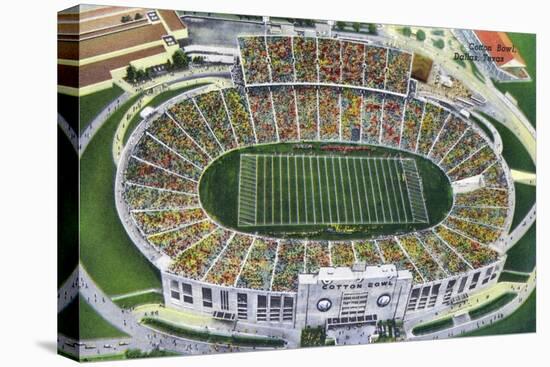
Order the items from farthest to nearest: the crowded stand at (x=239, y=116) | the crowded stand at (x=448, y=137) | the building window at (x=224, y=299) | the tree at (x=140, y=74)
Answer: the crowded stand at (x=448, y=137) → the crowded stand at (x=239, y=116) → the building window at (x=224, y=299) → the tree at (x=140, y=74)

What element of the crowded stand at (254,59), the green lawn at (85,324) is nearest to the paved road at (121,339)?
the green lawn at (85,324)

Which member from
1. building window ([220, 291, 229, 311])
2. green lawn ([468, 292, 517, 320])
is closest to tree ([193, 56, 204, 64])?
building window ([220, 291, 229, 311])

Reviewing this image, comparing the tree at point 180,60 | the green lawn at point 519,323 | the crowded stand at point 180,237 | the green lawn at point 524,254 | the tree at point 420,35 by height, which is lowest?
the green lawn at point 519,323

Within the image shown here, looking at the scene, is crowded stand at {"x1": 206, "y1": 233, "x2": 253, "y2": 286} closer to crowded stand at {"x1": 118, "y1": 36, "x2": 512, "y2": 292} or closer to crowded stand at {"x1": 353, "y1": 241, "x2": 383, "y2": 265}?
crowded stand at {"x1": 118, "y1": 36, "x2": 512, "y2": 292}

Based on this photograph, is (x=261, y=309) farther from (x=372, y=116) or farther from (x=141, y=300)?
(x=372, y=116)

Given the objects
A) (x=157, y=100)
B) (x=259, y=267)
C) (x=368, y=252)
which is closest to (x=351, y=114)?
(x=368, y=252)

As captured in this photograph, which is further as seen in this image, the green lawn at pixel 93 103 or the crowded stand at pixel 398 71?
the crowded stand at pixel 398 71

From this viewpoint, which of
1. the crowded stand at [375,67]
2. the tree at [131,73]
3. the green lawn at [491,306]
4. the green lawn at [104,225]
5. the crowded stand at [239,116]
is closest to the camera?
the green lawn at [104,225]

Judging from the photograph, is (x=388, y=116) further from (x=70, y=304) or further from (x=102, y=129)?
(x=70, y=304)

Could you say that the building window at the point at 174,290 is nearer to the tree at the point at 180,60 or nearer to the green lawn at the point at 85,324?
the green lawn at the point at 85,324
